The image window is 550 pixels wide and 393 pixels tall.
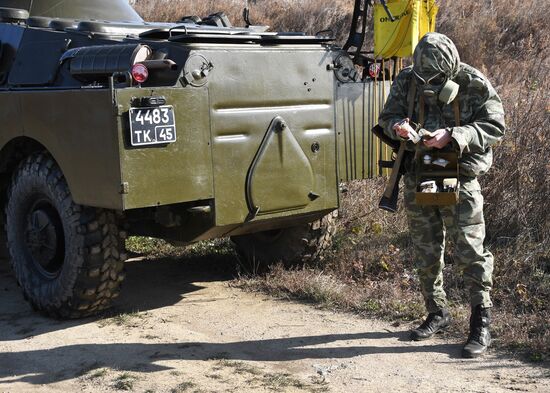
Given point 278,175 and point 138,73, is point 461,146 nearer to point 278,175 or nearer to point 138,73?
point 278,175

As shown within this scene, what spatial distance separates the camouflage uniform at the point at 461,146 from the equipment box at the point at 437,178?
0.07 metres

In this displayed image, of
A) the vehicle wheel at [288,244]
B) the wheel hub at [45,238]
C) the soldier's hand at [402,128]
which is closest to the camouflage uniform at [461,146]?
the soldier's hand at [402,128]

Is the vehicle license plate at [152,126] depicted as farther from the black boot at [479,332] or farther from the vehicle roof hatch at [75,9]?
the vehicle roof hatch at [75,9]

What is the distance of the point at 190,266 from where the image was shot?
Result: 6.47m

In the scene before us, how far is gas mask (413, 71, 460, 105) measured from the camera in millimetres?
4129

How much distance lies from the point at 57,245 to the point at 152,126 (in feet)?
3.79

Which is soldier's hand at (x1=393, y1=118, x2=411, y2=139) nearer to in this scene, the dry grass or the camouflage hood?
the camouflage hood

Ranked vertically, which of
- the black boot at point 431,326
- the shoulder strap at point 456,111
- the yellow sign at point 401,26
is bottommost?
the black boot at point 431,326

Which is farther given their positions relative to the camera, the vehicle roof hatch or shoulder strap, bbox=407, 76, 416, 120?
the vehicle roof hatch

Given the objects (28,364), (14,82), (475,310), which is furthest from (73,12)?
(475,310)

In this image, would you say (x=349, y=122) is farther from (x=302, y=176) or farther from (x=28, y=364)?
(x=28, y=364)

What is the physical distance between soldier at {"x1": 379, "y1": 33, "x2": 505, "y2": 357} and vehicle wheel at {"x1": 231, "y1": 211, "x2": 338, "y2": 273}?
145 centimetres

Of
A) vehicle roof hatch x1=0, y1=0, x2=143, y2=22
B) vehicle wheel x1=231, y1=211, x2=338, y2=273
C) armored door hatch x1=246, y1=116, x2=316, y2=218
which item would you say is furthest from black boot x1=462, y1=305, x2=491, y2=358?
vehicle roof hatch x1=0, y1=0, x2=143, y2=22

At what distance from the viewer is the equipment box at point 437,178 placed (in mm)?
4152
